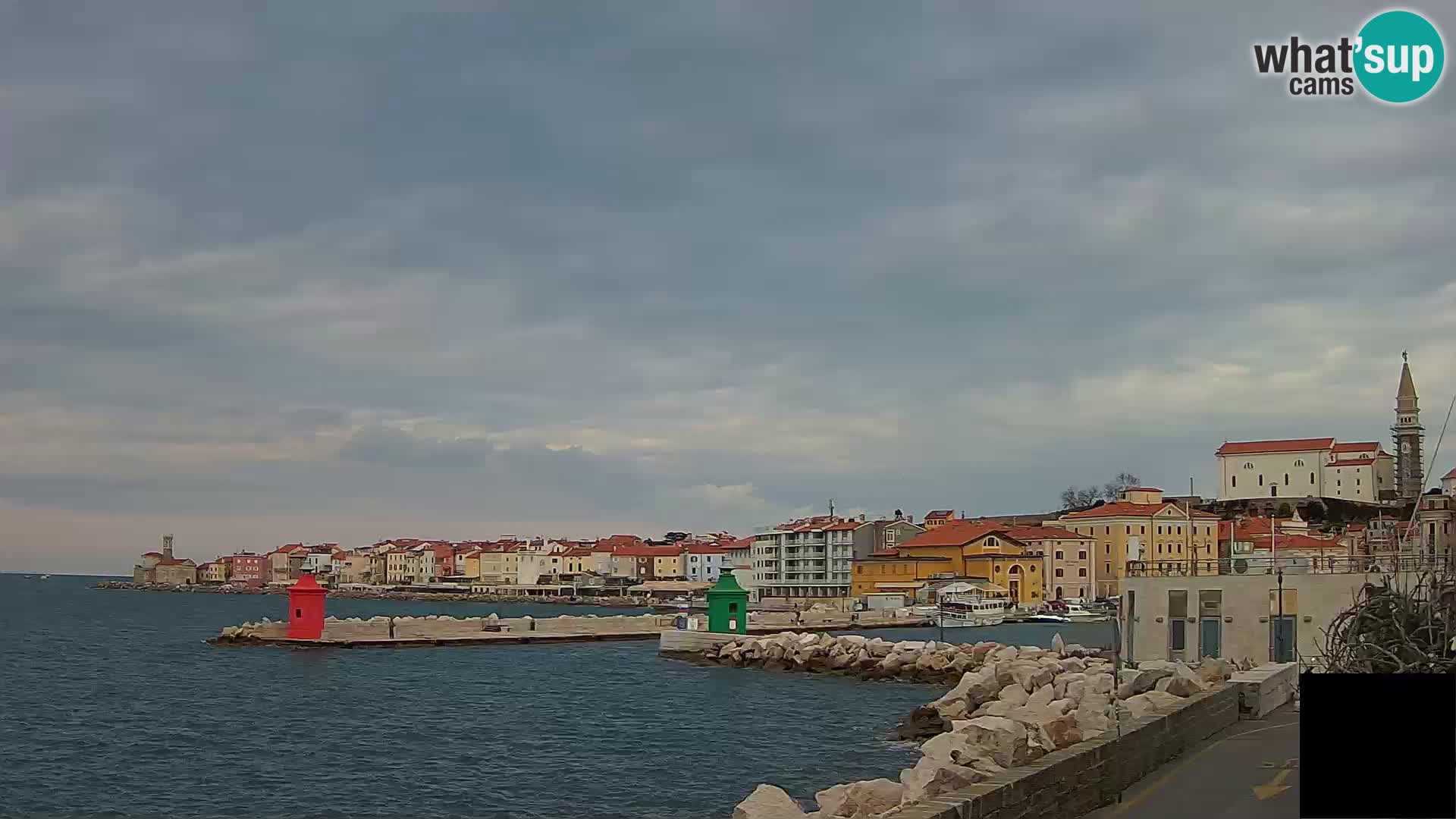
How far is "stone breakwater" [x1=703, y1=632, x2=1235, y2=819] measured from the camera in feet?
43.6

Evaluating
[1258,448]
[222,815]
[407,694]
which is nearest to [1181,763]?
[222,815]

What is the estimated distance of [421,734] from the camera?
30141mm

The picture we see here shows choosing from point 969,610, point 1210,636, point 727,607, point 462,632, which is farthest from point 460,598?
point 1210,636

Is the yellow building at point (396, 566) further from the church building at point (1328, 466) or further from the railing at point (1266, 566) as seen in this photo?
the railing at point (1266, 566)

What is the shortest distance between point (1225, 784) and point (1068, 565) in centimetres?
10171

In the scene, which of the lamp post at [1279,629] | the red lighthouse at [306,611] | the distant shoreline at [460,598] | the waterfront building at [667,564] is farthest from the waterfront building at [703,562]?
the lamp post at [1279,629]

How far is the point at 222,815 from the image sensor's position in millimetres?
19969

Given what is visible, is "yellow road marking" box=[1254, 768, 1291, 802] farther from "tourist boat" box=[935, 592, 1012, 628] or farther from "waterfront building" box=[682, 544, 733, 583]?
"waterfront building" box=[682, 544, 733, 583]

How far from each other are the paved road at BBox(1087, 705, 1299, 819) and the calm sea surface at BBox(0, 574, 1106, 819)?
7.90 meters

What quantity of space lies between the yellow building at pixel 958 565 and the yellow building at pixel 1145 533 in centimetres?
538

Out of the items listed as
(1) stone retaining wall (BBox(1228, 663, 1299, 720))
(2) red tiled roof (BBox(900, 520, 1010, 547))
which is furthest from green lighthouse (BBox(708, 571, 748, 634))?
(2) red tiled roof (BBox(900, 520, 1010, 547))

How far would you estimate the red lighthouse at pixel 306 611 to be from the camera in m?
60.4

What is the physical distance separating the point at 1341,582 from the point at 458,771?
1842 cm

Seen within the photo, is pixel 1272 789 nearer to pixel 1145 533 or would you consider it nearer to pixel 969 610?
pixel 969 610
